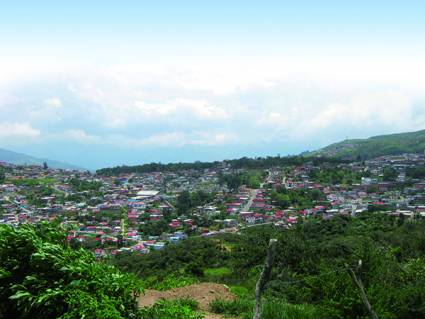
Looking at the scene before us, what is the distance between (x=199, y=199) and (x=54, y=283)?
56651 mm

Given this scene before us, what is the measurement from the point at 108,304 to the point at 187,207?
5356cm

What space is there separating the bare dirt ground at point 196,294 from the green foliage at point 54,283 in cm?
348

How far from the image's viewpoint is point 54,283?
4844mm

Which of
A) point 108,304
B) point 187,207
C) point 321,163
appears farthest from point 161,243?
point 321,163

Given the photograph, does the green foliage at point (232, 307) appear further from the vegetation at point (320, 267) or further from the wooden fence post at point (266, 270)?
the wooden fence post at point (266, 270)

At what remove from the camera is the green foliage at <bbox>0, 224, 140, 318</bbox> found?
4.57 m

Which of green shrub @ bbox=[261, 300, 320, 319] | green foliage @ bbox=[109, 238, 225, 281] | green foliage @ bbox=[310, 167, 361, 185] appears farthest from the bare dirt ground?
green foliage @ bbox=[310, 167, 361, 185]

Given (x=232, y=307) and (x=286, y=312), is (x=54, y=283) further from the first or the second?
(x=232, y=307)

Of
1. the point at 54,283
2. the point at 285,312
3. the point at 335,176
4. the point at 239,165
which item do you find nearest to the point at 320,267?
the point at 285,312

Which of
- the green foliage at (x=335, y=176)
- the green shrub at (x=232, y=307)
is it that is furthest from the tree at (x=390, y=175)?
the green shrub at (x=232, y=307)

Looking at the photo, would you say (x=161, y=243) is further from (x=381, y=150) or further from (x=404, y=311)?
(x=381, y=150)

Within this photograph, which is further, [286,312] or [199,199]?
[199,199]

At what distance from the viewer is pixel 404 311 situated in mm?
7746

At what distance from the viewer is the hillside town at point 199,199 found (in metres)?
44.2
